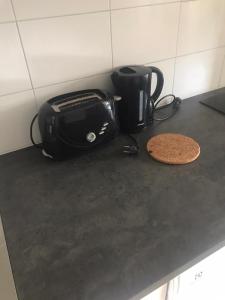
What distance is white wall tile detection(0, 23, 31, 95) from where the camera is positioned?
2.61 feet

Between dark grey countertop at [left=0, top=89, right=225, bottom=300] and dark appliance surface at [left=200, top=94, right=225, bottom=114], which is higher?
dark grey countertop at [left=0, top=89, right=225, bottom=300]

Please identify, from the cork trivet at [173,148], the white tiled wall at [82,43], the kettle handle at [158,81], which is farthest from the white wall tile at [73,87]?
the cork trivet at [173,148]

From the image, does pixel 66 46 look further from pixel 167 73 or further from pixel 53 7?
pixel 167 73

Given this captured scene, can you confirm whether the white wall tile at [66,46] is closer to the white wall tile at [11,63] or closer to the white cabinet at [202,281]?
the white wall tile at [11,63]

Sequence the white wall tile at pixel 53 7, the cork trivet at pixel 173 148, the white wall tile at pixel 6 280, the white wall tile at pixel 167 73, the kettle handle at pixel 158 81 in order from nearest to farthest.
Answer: the white wall tile at pixel 6 280 → the white wall tile at pixel 53 7 → the cork trivet at pixel 173 148 → the kettle handle at pixel 158 81 → the white wall tile at pixel 167 73

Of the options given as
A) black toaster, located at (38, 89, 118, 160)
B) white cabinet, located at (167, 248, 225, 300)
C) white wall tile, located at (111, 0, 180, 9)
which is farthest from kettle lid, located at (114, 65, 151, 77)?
white cabinet, located at (167, 248, 225, 300)

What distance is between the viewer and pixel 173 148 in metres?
0.94

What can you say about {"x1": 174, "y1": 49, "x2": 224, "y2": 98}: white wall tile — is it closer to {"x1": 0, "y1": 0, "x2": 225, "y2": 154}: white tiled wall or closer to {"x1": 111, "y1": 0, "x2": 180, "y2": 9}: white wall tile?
{"x1": 0, "y1": 0, "x2": 225, "y2": 154}: white tiled wall

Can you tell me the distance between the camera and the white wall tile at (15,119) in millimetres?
897

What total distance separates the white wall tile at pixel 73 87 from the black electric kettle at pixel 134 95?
66mm

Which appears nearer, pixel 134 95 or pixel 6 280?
pixel 6 280

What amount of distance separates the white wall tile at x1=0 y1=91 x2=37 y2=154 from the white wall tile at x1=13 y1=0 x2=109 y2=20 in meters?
0.25

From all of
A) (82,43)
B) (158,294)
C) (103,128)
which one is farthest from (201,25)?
(158,294)

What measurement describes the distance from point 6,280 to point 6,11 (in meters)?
0.73
